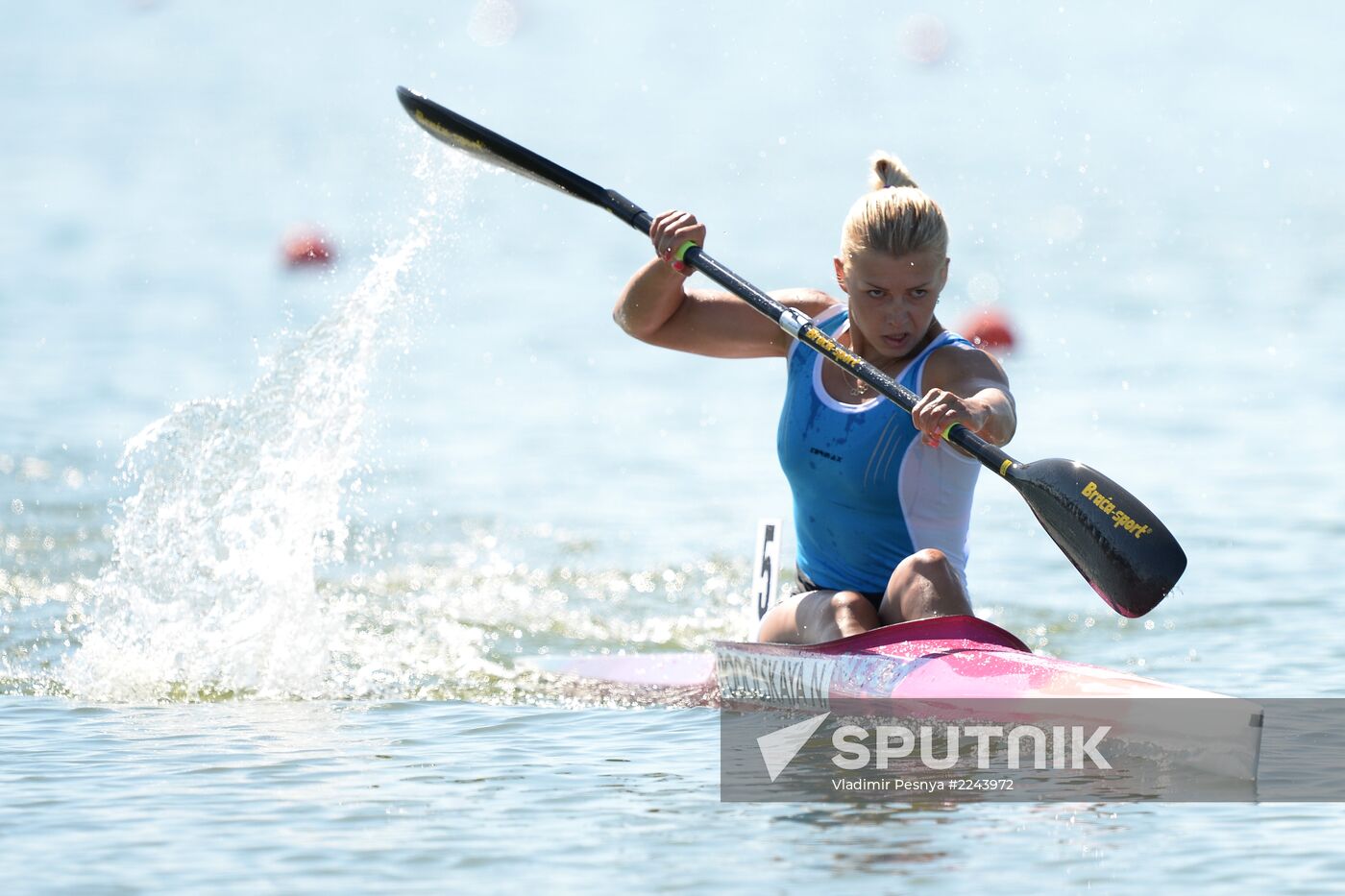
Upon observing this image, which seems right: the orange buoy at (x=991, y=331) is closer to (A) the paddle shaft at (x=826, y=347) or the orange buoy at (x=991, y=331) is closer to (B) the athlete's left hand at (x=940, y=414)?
(A) the paddle shaft at (x=826, y=347)

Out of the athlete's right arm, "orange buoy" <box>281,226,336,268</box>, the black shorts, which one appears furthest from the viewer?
"orange buoy" <box>281,226,336,268</box>

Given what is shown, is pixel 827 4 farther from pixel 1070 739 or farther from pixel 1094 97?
pixel 1070 739

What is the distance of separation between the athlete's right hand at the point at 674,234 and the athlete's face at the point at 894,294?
0.52 meters

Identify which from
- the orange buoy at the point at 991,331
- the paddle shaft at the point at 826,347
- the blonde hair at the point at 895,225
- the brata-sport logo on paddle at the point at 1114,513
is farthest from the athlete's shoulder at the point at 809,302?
the orange buoy at the point at 991,331

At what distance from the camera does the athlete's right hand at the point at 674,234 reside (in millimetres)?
5301

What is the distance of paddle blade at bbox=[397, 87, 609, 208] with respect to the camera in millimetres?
6023

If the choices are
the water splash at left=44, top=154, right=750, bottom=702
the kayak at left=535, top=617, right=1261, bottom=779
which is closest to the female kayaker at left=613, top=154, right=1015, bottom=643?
the kayak at left=535, top=617, right=1261, bottom=779

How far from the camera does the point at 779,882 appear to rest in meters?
3.72

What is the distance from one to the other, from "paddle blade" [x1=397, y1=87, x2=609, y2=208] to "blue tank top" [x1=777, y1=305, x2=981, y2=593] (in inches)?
46.3

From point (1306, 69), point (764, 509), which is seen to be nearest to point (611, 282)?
point (764, 509)

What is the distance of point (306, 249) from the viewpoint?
18.6m

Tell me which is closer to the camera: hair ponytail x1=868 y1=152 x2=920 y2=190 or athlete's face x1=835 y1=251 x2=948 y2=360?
athlete's face x1=835 y1=251 x2=948 y2=360

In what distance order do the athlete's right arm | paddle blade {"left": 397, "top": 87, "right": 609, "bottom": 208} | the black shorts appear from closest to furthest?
the black shorts, the athlete's right arm, paddle blade {"left": 397, "top": 87, "right": 609, "bottom": 208}

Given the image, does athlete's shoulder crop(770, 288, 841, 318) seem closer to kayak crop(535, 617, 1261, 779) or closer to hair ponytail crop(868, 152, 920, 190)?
hair ponytail crop(868, 152, 920, 190)
